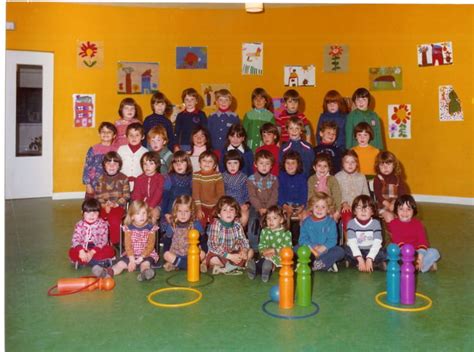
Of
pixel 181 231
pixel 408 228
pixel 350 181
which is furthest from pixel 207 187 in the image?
pixel 408 228

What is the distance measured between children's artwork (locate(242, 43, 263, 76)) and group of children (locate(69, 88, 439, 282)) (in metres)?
2.27

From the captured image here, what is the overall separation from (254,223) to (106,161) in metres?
1.60

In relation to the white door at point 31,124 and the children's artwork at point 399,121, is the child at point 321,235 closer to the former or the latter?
the children's artwork at point 399,121

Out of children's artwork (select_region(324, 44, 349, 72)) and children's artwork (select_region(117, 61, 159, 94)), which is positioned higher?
children's artwork (select_region(324, 44, 349, 72))

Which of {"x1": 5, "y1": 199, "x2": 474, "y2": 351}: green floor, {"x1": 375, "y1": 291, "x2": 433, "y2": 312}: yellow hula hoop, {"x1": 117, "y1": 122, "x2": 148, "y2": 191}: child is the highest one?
{"x1": 117, "y1": 122, "x2": 148, "y2": 191}: child

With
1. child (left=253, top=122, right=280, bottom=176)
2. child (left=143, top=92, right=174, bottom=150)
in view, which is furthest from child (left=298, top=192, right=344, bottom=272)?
child (left=143, top=92, right=174, bottom=150)

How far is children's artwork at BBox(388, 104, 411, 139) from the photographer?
8117mm

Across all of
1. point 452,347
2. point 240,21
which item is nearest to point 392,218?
point 452,347

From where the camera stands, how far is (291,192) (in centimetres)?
514

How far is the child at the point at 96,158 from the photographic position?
17.3 feet

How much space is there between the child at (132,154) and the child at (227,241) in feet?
4.28

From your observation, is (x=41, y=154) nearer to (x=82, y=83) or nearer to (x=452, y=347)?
(x=82, y=83)

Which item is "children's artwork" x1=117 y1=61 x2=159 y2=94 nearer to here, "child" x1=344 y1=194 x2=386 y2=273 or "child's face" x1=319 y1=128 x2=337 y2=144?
"child's face" x1=319 y1=128 x2=337 y2=144

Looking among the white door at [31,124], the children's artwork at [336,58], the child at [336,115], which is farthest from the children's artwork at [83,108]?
the child at [336,115]
